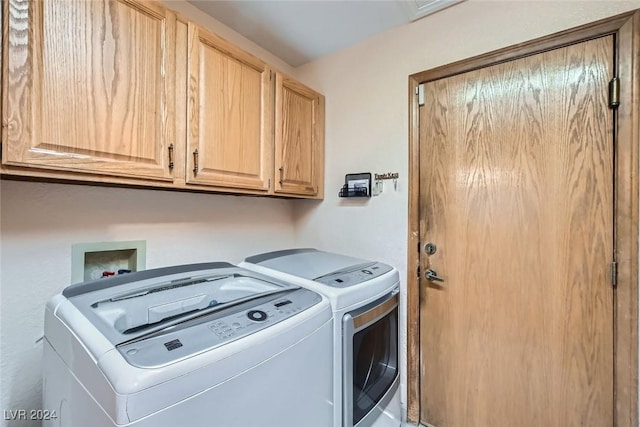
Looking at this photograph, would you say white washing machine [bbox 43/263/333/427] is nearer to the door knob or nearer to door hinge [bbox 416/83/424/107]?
the door knob

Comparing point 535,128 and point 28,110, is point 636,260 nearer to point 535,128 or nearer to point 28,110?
point 535,128

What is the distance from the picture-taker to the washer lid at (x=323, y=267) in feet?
4.00

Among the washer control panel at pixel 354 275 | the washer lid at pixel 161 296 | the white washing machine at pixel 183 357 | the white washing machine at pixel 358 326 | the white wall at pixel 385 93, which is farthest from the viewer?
the white wall at pixel 385 93

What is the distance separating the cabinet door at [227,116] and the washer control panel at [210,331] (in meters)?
0.69

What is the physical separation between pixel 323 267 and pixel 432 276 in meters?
0.62

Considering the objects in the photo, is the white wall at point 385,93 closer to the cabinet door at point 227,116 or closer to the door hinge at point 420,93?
the door hinge at point 420,93

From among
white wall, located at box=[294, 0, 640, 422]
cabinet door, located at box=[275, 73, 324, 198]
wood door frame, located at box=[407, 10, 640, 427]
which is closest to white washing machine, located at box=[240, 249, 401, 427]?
white wall, located at box=[294, 0, 640, 422]

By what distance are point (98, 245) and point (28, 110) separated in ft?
2.00

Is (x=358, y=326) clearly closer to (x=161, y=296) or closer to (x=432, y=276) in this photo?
(x=432, y=276)

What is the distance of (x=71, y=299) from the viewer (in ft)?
2.80

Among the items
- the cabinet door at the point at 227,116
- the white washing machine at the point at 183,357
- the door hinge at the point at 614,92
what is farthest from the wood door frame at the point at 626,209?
the cabinet door at the point at 227,116

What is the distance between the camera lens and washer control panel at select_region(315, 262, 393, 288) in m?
1.17

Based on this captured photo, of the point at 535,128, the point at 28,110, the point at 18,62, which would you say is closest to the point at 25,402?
the point at 28,110

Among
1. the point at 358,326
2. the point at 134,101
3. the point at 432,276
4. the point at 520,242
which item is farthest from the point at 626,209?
the point at 134,101
